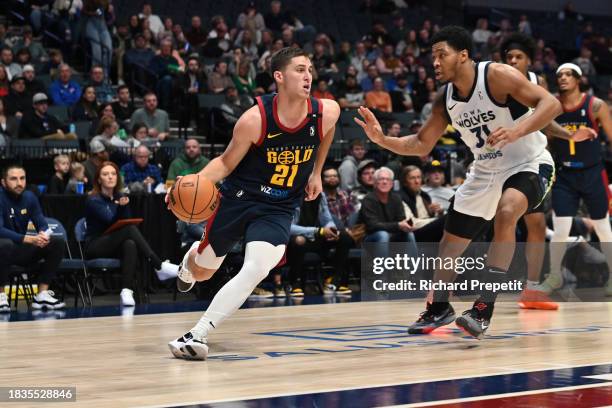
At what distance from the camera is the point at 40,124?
13.2m

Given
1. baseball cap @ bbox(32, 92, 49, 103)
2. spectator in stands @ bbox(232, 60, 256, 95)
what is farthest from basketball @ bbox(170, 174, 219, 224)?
spectator in stands @ bbox(232, 60, 256, 95)

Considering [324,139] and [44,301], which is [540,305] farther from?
[44,301]

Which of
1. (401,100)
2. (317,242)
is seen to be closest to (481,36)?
(401,100)

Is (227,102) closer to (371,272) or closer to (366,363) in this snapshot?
(371,272)

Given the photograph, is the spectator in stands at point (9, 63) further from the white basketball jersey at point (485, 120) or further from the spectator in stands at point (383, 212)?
the white basketball jersey at point (485, 120)

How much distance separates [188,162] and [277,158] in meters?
5.96

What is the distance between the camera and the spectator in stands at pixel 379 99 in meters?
17.2

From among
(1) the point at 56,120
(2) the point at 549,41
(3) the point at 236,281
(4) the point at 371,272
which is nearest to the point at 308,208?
(4) the point at 371,272

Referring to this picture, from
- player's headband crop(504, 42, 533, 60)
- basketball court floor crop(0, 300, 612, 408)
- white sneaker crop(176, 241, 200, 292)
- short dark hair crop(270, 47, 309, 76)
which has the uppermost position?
player's headband crop(504, 42, 533, 60)

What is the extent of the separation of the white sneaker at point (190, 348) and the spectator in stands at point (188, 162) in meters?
6.13

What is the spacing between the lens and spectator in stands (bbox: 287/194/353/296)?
409 inches

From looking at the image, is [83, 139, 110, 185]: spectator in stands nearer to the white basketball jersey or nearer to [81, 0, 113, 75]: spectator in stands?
[81, 0, 113, 75]: spectator in stands

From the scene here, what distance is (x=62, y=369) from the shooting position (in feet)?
16.6

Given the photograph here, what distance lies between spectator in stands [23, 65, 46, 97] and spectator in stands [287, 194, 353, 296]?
5.15 metres
